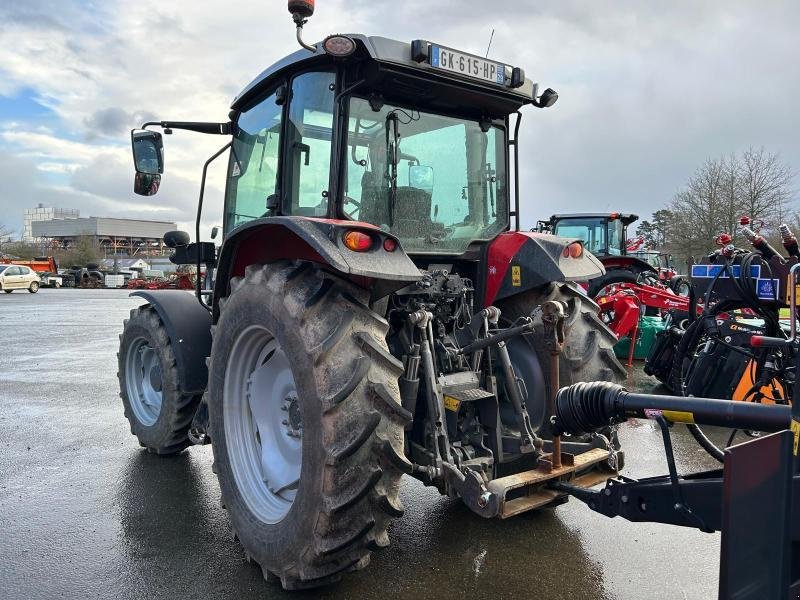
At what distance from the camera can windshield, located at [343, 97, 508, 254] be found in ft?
10.9

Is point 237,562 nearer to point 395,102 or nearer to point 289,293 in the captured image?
point 289,293

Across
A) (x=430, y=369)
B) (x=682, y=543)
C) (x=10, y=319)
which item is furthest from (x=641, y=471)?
(x=10, y=319)

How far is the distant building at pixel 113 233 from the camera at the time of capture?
244ft

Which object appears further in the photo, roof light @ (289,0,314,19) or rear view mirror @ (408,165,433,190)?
rear view mirror @ (408,165,433,190)

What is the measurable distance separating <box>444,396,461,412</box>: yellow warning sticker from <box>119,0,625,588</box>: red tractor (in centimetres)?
1

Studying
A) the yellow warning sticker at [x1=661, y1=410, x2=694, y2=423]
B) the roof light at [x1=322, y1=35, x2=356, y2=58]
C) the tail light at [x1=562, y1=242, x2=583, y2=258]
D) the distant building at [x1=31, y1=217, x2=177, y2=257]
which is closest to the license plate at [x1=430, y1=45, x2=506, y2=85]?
the roof light at [x1=322, y1=35, x2=356, y2=58]

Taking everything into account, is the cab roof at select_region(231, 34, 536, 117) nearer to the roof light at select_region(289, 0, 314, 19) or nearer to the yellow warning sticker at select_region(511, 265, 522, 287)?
the roof light at select_region(289, 0, 314, 19)

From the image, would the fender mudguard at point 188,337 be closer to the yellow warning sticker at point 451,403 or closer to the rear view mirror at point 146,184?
the rear view mirror at point 146,184

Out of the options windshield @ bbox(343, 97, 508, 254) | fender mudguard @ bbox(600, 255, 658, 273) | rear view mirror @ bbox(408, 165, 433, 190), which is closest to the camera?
windshield @ bbox(343, 97, 508, 254)

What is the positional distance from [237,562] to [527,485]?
1598 millimetres

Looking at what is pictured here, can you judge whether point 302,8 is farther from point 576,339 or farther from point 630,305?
point 630,305

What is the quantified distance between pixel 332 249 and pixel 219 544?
1.92 meters

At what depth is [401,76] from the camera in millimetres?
3215

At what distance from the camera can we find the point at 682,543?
349cm
